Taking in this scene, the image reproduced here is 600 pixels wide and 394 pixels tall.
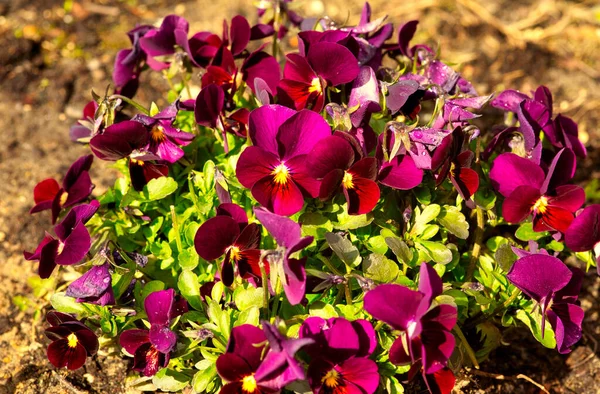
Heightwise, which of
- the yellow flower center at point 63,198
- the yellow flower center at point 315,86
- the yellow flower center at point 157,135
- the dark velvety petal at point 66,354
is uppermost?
the yellow flower center at point 315,86

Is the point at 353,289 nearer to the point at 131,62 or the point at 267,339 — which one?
the point at 267,339

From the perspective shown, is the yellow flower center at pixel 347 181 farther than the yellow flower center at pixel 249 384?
Yes

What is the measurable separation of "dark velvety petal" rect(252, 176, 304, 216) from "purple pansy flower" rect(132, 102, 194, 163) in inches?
14.1

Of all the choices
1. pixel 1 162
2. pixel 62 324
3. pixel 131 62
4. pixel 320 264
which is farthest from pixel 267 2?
pixel 1 162

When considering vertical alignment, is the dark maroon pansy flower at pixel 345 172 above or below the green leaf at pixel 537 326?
above

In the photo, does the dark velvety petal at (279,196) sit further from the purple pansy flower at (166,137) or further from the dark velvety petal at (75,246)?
the dark velvety petal at (75,246)

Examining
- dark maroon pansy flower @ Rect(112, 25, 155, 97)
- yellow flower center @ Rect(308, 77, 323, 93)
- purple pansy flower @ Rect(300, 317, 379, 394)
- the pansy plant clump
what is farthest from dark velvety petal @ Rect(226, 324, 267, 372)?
dark maroon pansy flower @ Rect(112, 25, 155, 97)

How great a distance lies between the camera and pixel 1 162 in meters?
3.42

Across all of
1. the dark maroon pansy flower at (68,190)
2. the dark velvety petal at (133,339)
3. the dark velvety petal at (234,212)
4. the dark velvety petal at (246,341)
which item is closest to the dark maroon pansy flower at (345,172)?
the dark velvety petal at (234,212)

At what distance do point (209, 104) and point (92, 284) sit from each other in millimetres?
624

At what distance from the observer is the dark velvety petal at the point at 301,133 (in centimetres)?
178

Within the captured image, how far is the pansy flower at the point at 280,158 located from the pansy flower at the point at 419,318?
37cm

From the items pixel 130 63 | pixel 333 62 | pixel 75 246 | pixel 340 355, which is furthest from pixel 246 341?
A: pixel 130 63

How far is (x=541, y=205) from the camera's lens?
2029 mm
